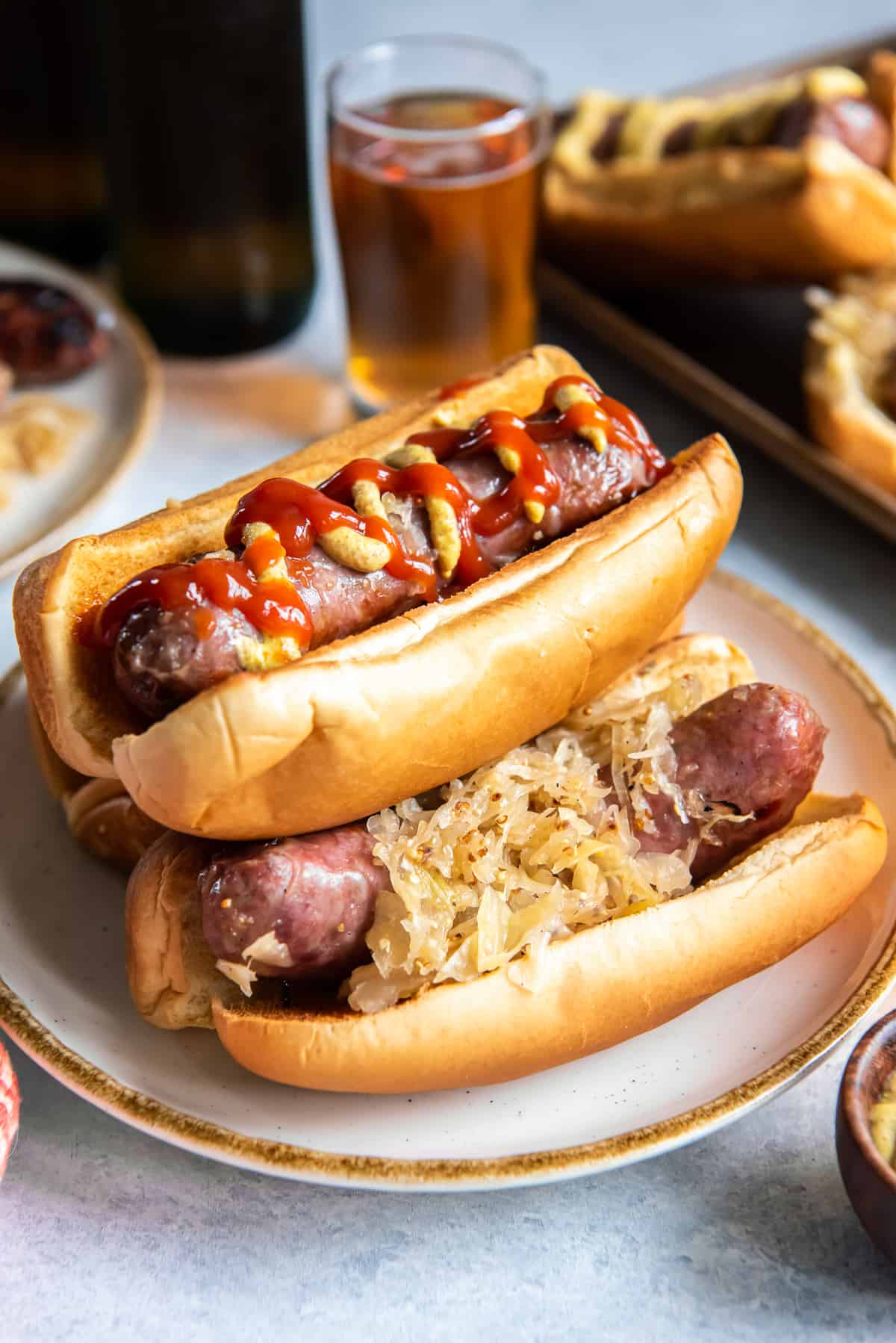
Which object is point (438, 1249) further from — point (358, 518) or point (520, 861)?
point (358, 518)

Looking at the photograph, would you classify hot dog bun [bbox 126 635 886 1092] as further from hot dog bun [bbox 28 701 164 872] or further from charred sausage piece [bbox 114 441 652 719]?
charred sausage piece [bbox 114 441 652 719]

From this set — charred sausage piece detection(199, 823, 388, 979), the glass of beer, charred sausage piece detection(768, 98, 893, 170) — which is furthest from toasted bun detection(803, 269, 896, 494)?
charred sausage piece detection(199, 823, 388, 979)

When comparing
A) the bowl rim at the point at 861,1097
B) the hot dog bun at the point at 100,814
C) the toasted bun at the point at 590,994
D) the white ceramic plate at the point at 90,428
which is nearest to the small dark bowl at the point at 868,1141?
the bowl rim at the point at 861,1097

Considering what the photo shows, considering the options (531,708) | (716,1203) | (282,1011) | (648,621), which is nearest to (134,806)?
(282,1011)

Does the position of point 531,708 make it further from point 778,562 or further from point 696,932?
point 778,562

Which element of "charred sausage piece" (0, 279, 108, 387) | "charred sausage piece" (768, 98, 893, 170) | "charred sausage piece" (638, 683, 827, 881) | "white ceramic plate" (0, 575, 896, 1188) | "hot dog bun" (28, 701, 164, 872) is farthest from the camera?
"charred sausage piece" (0, 279, 108, 387)

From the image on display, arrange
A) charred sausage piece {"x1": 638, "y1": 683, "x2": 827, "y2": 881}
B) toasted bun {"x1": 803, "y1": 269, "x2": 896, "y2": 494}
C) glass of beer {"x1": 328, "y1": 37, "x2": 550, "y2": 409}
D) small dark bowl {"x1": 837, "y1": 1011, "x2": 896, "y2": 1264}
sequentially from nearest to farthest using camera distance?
small dark bowl {"x1": 837, "y1": 1011, "x2": 896, "y2": 1264}
charred sausage piece {"x1": 638, "y1": 683, "x2": 827, "y2": 881}
toasted bun {"x1": 803, "y1": 269, "x2": 896, "y2": 494}
glass of beer {"x1": 328, "y1": 37, "x2": 550, "y2": 409}

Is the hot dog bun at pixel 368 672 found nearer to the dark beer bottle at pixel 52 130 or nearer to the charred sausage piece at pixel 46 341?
the charred sausage piece at pixel 46 341
